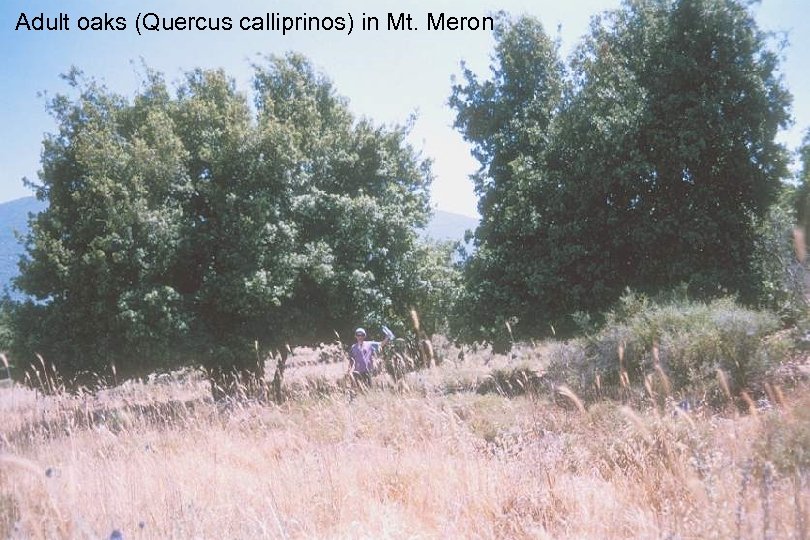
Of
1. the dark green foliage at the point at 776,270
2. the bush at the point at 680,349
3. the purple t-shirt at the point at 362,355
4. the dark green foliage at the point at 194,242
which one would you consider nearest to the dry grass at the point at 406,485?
the bush at the point at 680,349

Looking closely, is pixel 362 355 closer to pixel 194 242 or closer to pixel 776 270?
pixel 194 242

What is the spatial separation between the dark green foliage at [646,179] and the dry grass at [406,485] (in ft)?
22.5

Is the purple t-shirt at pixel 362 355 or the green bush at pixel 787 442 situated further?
the purple t-shirt at pixel 362 355

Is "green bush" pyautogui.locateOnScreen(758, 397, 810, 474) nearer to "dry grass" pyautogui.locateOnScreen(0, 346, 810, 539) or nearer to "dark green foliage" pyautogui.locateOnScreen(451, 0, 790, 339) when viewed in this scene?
"dry grass" pyautogui.locateOnScreen(0, 346, 810, 539)

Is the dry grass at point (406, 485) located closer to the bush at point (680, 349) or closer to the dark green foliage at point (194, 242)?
the bush at point (680, 349)

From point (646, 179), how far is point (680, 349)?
5.35 meters

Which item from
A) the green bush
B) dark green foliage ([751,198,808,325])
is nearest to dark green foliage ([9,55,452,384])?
dark green foliage ([751,198,808,325])

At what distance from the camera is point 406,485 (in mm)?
3869

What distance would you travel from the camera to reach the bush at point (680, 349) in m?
7.25

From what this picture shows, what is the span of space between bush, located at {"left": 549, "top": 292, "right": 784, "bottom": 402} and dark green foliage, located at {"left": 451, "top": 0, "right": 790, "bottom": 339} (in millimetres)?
2054

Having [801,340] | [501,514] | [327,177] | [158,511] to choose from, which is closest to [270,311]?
[327,177]

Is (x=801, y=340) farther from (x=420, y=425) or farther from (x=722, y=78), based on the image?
(x=420, y=425)

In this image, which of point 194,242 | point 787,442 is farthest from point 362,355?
point 787,442

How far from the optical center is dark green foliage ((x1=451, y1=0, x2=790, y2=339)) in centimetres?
1085
